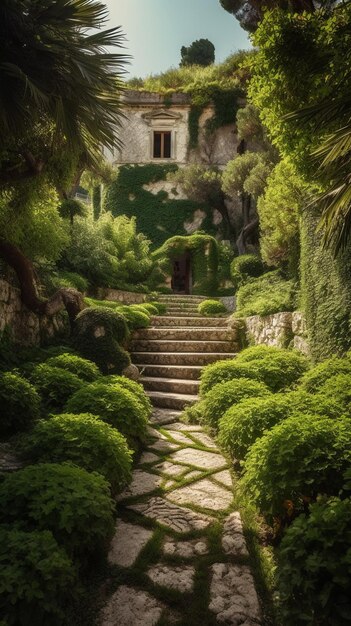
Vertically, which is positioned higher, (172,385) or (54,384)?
(54,384)

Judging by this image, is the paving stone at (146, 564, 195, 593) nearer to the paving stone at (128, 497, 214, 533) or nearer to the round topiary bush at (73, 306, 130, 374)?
the paving stone at (128, 497, 214, 533)

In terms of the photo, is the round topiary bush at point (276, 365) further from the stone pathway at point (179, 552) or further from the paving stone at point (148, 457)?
the paving stone at point (148, 457)

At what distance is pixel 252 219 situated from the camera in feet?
64.0

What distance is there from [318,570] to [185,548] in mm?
1385

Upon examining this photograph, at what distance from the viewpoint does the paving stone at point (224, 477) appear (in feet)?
13.3

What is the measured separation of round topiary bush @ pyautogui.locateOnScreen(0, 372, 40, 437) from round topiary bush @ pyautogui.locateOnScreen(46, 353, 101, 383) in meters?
1.28

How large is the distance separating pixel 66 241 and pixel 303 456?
7.31 m

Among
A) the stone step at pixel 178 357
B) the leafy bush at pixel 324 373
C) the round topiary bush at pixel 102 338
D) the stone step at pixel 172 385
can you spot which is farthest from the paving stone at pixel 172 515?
the stone step at pixel 178 357

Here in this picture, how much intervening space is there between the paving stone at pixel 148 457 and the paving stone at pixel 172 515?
98cm

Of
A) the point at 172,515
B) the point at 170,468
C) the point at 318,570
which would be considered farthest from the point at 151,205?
the point at 318,570

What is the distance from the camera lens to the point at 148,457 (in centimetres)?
477

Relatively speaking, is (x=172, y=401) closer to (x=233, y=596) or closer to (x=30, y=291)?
(x=30, y=291)

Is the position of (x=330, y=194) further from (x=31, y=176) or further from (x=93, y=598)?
(x=31, y=176)

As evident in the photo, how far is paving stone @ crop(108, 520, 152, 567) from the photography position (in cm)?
276
